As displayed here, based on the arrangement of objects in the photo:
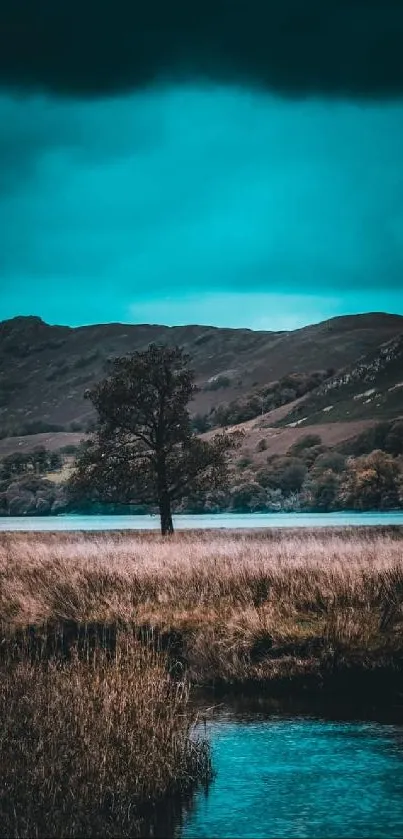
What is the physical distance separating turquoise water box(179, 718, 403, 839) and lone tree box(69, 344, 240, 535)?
30091 mm

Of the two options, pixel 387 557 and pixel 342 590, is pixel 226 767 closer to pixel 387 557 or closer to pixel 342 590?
pixel 342 590

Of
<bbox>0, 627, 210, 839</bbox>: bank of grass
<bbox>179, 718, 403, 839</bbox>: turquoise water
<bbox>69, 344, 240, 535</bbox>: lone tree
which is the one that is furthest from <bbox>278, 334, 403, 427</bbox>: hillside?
<bbox>0, 627, 210, 839</bbox>: bank of grass

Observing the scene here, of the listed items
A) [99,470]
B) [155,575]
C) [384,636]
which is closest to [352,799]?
[384,636]

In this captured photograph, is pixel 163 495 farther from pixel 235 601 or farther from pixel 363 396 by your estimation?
pixel 363 396

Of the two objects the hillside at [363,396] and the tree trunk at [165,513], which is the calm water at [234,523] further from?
the hillside at [363,396]

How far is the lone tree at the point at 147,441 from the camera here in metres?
44.9

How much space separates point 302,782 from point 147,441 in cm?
3326

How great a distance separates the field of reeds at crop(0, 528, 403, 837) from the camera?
10688 millimetres

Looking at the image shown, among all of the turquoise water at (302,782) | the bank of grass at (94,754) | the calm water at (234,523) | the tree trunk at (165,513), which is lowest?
the turquoise water at (302,782)

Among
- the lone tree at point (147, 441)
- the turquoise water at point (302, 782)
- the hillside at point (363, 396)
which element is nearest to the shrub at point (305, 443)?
the hillside at point (363, 396)

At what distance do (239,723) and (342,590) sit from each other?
17.7ft

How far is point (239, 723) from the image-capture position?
14.9 m

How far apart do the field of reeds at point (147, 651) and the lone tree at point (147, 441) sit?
14635 mm

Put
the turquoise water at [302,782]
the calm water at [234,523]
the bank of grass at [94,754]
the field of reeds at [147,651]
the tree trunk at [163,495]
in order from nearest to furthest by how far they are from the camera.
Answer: the bank of grass at [94,754] → the turquoise water at [302,782] → the field of reeds at [147,651] → the tree trunk at [163,495] → the calm water at [234,523]
